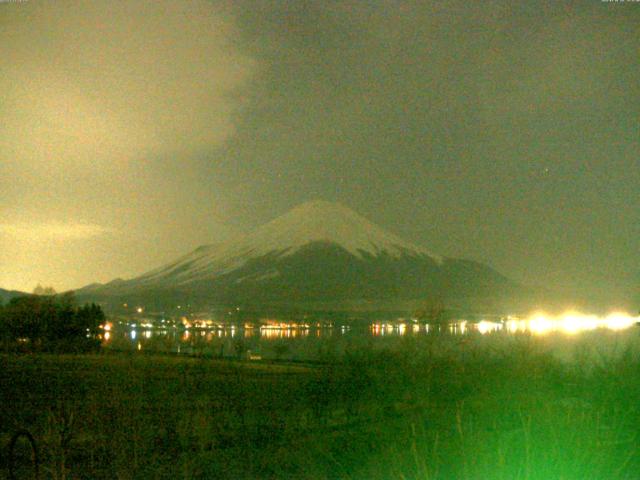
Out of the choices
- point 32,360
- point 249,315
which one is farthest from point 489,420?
point 249,315

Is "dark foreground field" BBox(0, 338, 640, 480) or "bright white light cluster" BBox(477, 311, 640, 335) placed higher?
"bright white light cluster" BBox(477, 311, 640, 335)

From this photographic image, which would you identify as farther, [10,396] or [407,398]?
[10,396]

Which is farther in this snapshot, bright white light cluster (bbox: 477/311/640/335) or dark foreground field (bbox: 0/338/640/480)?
bright white light cluster (bbox: 477/311/640/335)

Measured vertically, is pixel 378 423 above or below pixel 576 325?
below

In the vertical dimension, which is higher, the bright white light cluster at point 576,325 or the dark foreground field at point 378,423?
the bright white light cluster at point 576,325

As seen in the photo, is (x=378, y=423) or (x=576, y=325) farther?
(x=576, y=325)

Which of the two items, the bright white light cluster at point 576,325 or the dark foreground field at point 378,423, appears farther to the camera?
the bright white light cluster at point 576,325

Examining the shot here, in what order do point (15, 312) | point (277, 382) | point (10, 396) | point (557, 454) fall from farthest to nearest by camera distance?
point (15, 312), point (277, 382), point (10, 396), point (557, 454)

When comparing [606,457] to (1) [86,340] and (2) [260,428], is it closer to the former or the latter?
(2) [260,428]
